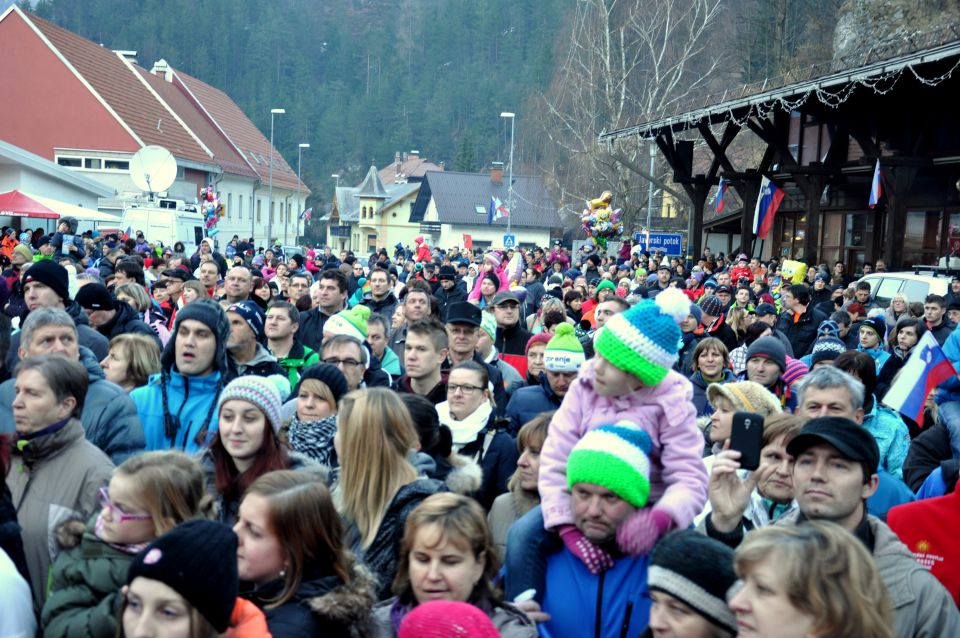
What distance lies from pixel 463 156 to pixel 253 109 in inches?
1418

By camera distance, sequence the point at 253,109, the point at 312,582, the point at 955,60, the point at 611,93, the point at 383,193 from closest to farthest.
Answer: the point at 312,582 → the point at 955,60 → the point at 611,93 → the point at 383,193 → the point at 253,109

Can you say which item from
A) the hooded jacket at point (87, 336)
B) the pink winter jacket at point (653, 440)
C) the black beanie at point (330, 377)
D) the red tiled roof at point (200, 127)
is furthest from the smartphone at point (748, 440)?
the red tiled roof at point (200, 127)

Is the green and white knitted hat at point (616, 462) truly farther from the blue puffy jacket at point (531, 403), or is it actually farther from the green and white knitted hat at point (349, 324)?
the green and white knitted hat at point (349, 324)

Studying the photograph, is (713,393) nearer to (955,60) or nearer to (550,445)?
(550,445)

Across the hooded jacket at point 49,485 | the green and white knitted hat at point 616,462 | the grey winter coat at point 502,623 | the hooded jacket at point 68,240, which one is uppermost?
the hooded jacket at point 68,240

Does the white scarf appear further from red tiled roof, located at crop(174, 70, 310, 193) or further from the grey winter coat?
red tiled roof, located at crop(174, 70, 310, 193)

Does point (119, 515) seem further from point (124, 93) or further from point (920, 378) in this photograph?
point (124, 93)

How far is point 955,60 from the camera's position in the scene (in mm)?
19328

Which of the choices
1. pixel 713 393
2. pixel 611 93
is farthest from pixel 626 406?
pixel 611 93

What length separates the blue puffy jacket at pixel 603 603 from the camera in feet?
11.4

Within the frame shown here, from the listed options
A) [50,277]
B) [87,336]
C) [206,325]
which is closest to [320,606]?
[206,325]

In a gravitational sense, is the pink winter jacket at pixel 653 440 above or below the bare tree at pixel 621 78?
below

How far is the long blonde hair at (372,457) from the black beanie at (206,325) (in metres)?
1.57

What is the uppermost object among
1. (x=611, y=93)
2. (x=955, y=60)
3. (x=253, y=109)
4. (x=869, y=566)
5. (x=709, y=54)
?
(x=253, y=109)
